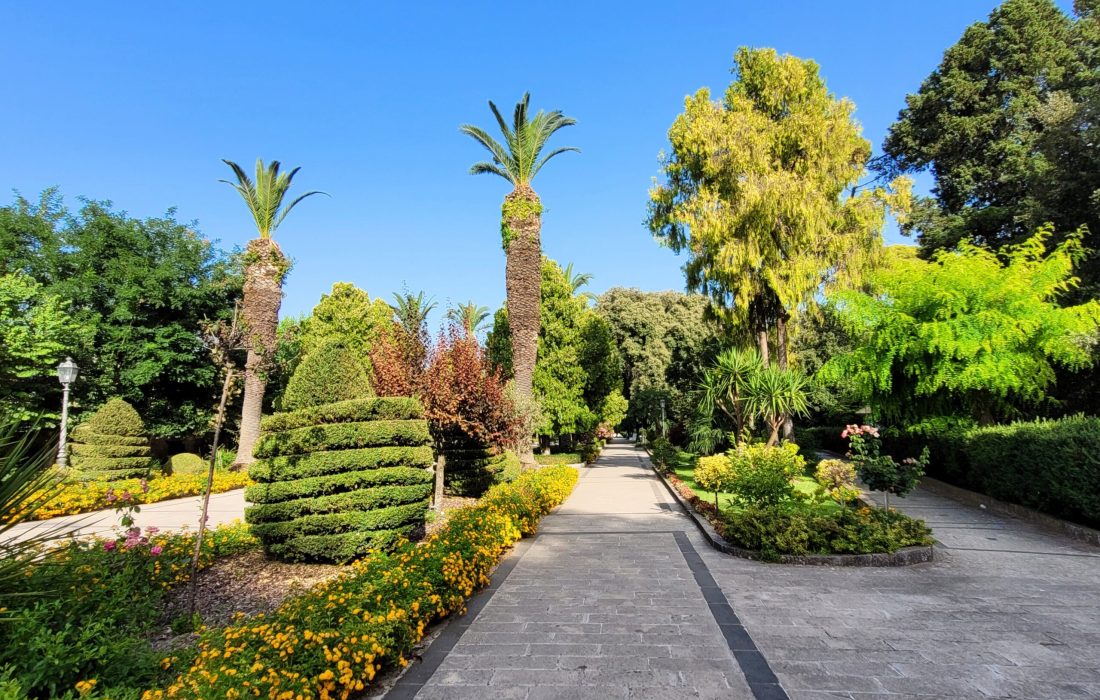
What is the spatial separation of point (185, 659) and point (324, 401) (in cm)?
436

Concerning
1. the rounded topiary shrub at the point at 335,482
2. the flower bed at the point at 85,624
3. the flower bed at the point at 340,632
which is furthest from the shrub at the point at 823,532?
the flower bed at the point at 85,624

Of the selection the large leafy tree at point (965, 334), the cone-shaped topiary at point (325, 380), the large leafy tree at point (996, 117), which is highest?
the large leafy tree at point (996, 117)

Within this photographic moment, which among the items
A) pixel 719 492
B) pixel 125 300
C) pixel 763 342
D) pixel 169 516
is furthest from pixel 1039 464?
pixel 125 300

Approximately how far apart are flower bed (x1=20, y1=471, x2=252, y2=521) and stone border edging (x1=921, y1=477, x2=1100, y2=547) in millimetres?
13982

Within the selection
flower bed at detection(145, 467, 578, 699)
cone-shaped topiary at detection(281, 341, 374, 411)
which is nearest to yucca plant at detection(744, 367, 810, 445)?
flower bed at detection(145, 467, 578, 699)

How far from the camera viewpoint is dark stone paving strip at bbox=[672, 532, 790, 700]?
11.9 ft

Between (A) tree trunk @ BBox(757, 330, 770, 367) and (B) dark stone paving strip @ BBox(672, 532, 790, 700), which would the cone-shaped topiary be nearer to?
(B) dark stone paving strip @ BBox(672, 532, 790, 700)

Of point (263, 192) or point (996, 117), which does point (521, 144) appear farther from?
point (996, 117)

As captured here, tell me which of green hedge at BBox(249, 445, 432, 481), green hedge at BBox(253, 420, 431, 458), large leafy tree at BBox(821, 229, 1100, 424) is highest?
large leafy tree at BBox(821, 229, 1100, 424)

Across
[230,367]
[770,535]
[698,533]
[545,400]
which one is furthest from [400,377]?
[545,400]

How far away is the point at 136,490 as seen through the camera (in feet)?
39.3

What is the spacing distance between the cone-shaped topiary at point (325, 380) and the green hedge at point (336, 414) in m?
0.20

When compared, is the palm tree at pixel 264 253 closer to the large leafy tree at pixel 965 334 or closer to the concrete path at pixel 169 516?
the concrete path at pixel 169 516

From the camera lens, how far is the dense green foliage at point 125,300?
18406 millimetres
